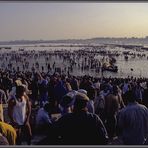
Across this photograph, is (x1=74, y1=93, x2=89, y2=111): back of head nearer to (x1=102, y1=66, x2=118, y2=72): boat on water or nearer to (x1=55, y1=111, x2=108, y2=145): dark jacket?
(x1=55, y1=111, x2=108, y2=145): dark jacket

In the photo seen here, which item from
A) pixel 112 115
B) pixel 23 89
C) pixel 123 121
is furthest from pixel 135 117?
pixel 112 115

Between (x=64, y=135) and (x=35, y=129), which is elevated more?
(x=64, y=135)

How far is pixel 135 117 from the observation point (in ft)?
22.4

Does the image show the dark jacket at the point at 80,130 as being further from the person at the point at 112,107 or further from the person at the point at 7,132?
the person at the point at 112,107

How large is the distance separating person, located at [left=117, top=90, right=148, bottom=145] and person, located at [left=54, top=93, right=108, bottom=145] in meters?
1.81

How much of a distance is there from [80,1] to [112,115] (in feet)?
15.3

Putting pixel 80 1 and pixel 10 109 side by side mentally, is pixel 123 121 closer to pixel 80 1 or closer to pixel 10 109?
pixel 80 1

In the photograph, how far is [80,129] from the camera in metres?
5.03

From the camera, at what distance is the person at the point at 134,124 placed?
6.81 m

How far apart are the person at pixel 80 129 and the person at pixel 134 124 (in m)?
1.81

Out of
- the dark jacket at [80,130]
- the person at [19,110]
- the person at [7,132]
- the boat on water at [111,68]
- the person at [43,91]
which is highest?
the dark jacket at [80,130]

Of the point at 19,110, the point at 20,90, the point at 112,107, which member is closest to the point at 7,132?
the point at 20,90

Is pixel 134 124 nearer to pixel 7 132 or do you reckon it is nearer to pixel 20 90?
pixel 7 132

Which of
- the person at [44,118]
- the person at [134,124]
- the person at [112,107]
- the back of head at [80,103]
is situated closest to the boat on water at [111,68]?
the person at [112,107]
